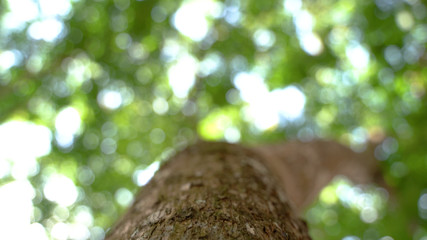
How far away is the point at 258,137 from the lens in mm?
7160

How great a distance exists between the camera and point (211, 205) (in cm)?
150

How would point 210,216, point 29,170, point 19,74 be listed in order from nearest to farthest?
1. point 210,216
2. point 19,74
3. point 29,170

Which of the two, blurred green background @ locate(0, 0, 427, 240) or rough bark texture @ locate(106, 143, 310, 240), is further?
blurred green background @ locate(0, 0, 427, 240)

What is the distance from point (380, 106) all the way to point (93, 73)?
5.41 m

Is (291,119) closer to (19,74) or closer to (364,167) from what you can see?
(364,167)

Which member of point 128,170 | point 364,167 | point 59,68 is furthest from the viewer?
point 128,170

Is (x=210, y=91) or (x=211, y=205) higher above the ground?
(x=210, y=91)

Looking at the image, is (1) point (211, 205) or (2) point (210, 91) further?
(2) point (210, 91)

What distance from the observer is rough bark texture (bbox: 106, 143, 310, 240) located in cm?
133

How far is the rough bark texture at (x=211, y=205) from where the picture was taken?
1329 mm

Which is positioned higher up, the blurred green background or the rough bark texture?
the blurred green background

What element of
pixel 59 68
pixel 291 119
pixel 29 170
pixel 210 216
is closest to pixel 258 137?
pixel 291 119

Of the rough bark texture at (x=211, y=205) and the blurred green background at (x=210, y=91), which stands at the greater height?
the blurred green background at (x=210, y=91)

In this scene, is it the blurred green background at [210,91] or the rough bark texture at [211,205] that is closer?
the rough bark texture at [211,205]
